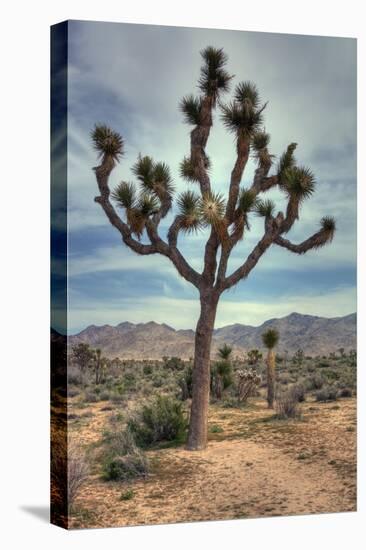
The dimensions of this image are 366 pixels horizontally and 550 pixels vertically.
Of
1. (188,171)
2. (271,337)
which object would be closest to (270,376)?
(271,337)

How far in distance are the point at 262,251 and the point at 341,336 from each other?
3.33 meters

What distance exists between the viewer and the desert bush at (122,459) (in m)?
14.9

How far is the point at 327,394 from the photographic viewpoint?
18.1 meters

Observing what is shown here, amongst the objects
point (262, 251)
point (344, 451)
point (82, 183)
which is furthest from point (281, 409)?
point (82, 183)

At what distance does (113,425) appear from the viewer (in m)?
15.8

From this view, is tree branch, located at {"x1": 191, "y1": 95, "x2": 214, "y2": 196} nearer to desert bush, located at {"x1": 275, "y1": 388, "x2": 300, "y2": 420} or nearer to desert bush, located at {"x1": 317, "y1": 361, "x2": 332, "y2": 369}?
desert bush, located at {"x1": 275, "y1": 388, "x2": 300, "y2": 420}

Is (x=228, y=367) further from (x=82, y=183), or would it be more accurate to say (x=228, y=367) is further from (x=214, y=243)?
(x=82, y=183)

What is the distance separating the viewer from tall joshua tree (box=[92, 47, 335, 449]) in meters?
15.9

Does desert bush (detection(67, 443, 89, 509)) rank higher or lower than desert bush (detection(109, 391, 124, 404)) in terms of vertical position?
lower

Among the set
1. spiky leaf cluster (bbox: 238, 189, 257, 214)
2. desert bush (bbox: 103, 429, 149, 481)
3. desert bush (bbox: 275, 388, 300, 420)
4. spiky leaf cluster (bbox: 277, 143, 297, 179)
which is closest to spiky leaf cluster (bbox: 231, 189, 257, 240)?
spiky leaf cluster (bbox: 238, 189, 257, 214)

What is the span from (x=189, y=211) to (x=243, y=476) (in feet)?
12.3

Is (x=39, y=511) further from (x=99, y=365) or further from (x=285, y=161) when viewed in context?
(x=285, y=161)

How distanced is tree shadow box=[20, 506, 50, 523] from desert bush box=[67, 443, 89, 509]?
0.89m

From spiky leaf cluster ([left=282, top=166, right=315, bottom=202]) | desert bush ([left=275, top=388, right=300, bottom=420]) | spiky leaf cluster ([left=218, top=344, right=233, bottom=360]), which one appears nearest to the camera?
spiky leaf cluster ([left=282, top=166, right=315, bottom=202])
